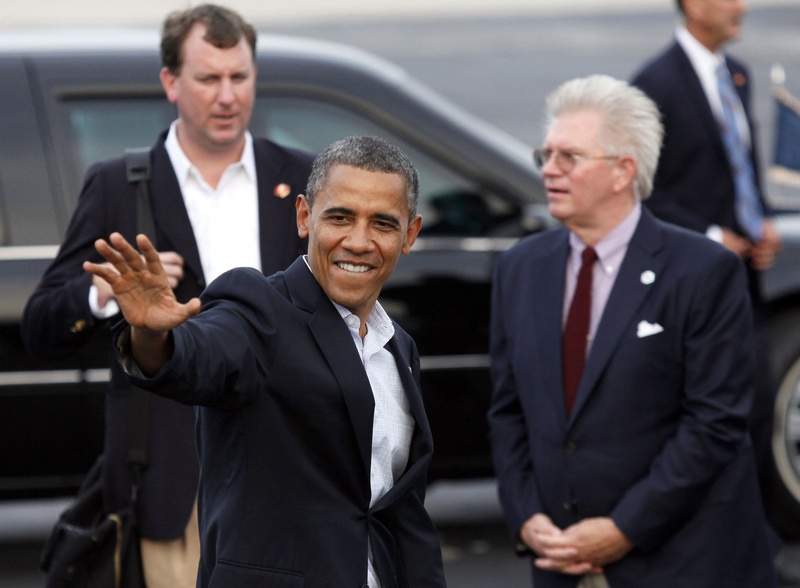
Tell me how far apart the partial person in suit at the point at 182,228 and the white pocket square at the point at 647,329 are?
91 centimetres

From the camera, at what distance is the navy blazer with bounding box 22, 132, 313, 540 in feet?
12.6

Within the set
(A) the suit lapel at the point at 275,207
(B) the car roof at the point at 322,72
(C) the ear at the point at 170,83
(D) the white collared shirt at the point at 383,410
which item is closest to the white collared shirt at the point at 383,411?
(D) the white collared shirt at the point at 383,410

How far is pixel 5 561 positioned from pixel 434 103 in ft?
8.39

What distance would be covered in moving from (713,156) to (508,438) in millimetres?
1526

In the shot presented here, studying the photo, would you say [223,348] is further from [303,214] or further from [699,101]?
[699,101]

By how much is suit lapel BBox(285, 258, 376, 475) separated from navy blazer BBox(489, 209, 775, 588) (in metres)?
1.39

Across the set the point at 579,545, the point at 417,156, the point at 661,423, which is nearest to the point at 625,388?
the point at 661,423

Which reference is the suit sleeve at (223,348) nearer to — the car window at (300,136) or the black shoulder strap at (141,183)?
the black shoulder strap at (141,183)

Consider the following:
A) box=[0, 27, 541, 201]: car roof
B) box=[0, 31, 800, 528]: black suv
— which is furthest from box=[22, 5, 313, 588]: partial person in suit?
box=[0, 27, 541, 201]: car roof

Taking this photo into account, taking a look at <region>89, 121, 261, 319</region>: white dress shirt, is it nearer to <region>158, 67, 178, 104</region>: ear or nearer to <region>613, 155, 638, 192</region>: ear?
<region>158, 67, 178, 104</region>: ear

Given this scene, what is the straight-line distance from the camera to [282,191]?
4.00 meters

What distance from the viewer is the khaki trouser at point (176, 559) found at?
3.84 metres

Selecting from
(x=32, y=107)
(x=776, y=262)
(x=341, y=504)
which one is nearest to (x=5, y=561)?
(x=32, y=107)

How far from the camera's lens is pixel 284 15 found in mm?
27422
